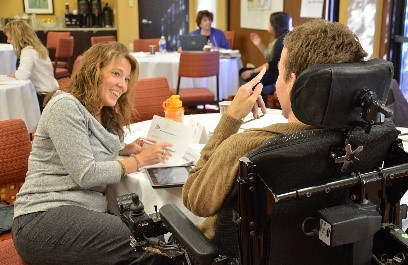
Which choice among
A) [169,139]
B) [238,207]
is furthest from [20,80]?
[238,207]

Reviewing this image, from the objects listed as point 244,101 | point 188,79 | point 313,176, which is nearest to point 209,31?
point 188,79

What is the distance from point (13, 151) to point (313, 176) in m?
1.53

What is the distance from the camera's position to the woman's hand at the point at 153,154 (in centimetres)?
196

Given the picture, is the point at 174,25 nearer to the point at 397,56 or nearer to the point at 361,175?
the point at 397,56

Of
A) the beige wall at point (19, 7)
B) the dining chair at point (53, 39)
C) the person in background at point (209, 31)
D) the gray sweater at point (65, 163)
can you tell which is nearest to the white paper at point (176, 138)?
the gray sweater at point (65, 163)

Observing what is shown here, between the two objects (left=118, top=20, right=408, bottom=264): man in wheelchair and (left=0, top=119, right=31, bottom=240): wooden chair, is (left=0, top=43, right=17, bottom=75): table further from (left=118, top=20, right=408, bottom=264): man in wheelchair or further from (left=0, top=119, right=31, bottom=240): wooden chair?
(left=118, top=20, right=408, bottom=264): man in wheelchair

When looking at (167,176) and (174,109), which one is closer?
(167,176)

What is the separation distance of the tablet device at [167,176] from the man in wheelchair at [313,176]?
45cm

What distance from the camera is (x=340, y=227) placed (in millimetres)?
1091

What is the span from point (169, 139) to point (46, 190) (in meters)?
0.51

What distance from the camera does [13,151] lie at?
87.5 inches

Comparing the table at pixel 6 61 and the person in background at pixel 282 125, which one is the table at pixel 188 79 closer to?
the table at pixel 6 61

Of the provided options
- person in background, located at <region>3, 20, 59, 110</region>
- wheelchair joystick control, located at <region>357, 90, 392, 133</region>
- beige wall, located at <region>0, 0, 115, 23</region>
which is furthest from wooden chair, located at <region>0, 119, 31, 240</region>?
beige wall, located at <region>0, 0, 115, 23</region>

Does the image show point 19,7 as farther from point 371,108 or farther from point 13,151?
point 371,108
